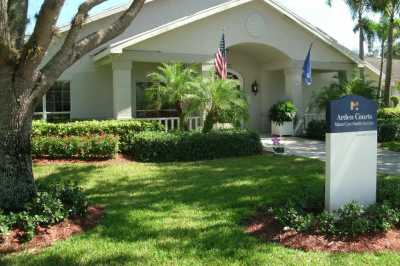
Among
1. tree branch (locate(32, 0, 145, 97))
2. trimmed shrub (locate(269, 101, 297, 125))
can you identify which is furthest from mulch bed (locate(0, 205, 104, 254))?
trimmed shrub (locate(269, 101, 297, 125))

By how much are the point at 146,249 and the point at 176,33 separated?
11.5 m

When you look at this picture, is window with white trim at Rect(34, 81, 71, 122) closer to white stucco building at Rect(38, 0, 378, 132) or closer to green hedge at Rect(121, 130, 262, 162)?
white stucco building at Rect(38, 0, 378, 132)

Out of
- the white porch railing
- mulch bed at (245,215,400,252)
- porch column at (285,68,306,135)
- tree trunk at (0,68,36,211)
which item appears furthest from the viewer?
porch column at (285,68,306,135)

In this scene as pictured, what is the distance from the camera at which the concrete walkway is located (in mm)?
11625

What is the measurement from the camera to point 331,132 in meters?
6.43

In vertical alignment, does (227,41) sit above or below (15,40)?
above

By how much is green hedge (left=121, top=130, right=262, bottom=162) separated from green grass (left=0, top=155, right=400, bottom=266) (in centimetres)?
77

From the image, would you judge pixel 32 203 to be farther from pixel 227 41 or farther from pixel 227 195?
→ pixel 227 41

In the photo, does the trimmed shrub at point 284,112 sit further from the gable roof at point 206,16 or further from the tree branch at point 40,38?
the tree branch at point 40,38

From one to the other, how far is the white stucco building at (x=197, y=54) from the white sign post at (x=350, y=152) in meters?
9.49

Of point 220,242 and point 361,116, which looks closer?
point 220,242

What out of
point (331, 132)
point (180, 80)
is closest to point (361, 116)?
point (331, 132)

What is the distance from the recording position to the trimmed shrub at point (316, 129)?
1759 centimetres

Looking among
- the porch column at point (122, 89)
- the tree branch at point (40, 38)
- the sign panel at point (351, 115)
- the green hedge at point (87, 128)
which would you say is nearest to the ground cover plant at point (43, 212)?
the tree branch at point (40, 38)
